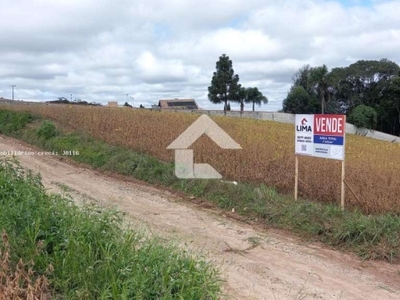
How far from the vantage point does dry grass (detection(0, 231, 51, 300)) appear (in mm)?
2861

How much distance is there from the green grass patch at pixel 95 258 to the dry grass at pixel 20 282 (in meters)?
0.10

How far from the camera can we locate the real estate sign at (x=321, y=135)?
6246 mm

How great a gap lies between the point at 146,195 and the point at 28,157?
6.26 m

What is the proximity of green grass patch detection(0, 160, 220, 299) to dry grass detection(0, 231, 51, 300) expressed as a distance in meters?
0.10

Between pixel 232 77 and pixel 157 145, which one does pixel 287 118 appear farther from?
pixel 157 145

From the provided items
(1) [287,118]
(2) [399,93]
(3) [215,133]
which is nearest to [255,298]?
(3) [215,133]

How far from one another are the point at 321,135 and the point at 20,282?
5.31 meters

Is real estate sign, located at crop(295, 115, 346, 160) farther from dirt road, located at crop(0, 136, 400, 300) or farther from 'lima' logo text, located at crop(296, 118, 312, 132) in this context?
dirt road, located at crop(0, 136, 400, 300)

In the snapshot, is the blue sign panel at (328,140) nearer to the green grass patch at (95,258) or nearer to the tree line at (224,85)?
the green grass patch at (95,258)

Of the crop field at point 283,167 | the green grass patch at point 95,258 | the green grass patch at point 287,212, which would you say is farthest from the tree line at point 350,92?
the green grass patch at point 95,258

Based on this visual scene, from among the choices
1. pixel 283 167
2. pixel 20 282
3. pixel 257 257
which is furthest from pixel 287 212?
pixel 20 282

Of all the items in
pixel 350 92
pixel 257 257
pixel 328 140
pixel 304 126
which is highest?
pixel 350 92

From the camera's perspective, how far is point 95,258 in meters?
3.48

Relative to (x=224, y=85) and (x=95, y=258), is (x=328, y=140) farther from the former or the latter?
(x=224, y=85)
